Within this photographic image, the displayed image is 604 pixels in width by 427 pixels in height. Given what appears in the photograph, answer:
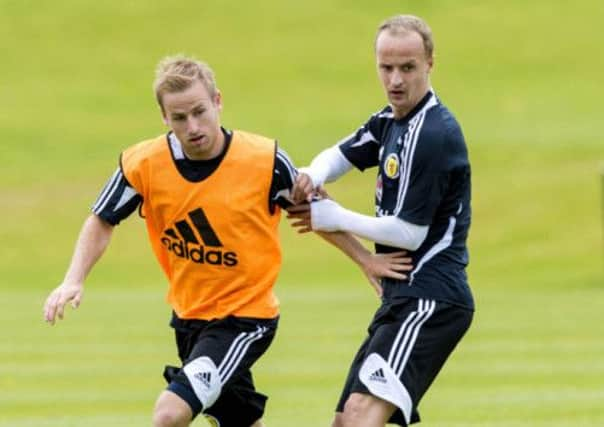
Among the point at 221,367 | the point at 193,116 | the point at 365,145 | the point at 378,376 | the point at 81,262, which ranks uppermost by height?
the point at 193,116

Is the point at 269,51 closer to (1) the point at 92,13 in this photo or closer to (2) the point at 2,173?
(1) the point at 92,13

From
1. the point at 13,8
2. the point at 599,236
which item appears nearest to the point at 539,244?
the point at 599,236

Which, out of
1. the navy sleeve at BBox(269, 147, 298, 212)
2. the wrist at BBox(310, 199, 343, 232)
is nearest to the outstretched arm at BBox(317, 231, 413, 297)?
the wrist at BBox(310, 199, 343, 232)

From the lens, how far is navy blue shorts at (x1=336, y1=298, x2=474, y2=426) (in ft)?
30.4

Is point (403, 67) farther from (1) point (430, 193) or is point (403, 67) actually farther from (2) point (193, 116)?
(2) point (193, 116)

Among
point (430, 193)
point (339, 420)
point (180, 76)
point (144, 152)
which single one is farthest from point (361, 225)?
point (144, 152)

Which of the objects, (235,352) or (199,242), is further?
(199,242)

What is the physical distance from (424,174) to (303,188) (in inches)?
33.5

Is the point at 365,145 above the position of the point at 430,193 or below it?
above

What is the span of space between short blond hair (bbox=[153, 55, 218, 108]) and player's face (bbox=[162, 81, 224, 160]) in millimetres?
27

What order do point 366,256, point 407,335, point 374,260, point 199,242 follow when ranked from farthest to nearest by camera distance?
point 199,242, point 366,256, point 374,260, point 407,335

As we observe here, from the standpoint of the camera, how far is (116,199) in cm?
1007

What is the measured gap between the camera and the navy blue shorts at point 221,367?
967 centimetres

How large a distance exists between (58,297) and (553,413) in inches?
243
